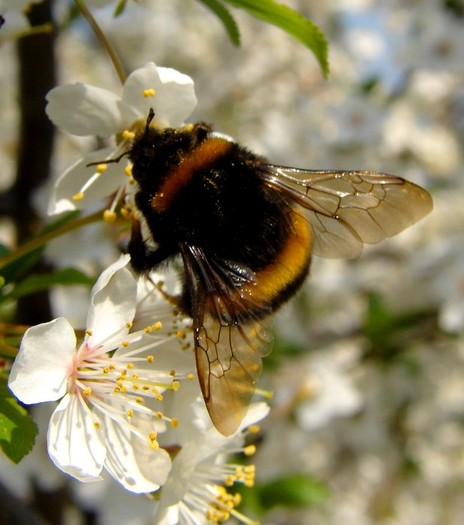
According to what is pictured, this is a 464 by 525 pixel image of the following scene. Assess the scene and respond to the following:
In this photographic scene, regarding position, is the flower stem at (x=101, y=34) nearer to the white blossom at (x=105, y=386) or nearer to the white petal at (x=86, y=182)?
the white petal at (x=86, y=182)

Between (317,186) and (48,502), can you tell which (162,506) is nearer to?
(317,186)

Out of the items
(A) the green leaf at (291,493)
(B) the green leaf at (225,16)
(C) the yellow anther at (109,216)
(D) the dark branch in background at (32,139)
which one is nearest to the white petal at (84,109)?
(C) the yellow anther at (109,216)

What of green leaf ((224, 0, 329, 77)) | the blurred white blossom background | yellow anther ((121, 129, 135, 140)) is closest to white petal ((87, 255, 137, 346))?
yellow anther ((121, 129, 135, 140))

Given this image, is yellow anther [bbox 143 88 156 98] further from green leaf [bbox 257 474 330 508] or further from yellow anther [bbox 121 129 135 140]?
green leaf [bbox 257 474 330 508]

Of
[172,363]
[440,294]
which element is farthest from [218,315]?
[440,294]

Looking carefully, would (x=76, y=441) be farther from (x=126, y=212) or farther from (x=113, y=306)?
(x=126, y=212)

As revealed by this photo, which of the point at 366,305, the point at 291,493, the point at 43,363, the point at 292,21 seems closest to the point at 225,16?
the point at 292,21
